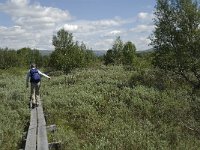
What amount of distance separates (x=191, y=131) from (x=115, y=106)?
5.44 m

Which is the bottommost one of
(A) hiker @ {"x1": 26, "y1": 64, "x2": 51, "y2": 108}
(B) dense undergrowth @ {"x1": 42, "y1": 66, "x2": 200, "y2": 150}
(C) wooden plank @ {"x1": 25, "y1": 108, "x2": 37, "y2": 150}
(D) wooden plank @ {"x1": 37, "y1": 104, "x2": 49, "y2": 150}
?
(B) dense undergrowth @ {"x1": 42, "y1": 66, "x2": 200, "y2": 150}

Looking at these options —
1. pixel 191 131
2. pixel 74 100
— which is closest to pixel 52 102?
pixel 74 100

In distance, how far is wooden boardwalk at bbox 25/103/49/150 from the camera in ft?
38.6

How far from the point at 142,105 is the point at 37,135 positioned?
9.07 metres

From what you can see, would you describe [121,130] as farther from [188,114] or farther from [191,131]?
[188,114]

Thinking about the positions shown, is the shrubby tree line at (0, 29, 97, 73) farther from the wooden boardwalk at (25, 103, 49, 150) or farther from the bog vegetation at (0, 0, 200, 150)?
the wooden boardwalk at (25, 103, 49, 150)

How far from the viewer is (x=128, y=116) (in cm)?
1886

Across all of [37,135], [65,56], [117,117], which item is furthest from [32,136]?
[65,56]

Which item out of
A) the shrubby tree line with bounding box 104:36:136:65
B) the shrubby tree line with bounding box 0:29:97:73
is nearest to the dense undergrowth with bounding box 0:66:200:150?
the shrubby tree line with bounding box 0:29:97:73

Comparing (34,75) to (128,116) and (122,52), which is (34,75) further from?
(122,52)

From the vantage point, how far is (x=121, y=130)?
15.5 m

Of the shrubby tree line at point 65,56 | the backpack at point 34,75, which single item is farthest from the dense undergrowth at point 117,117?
the shrubby tree line at point 65,56

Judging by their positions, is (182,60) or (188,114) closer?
(188,114)

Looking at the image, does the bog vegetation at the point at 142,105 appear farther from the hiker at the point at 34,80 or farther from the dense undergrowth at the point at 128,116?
the hiker at the point at 34,80
